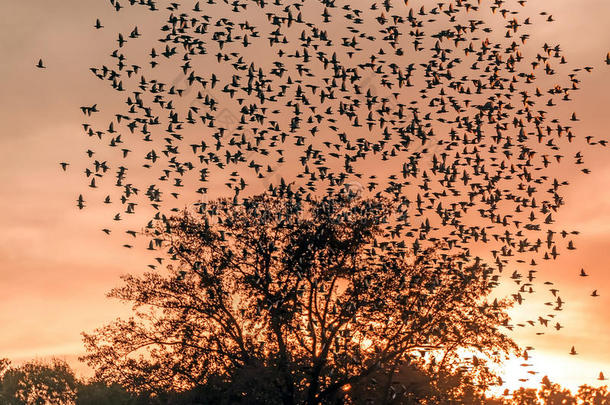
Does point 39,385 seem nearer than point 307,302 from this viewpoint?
No

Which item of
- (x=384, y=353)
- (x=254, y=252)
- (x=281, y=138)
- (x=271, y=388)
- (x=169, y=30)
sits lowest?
(x=271, y=388)

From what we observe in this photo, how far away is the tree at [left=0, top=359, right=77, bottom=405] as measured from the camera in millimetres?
79875

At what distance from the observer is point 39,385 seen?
8194 cm

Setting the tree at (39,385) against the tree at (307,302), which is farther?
the tree at (39,385)

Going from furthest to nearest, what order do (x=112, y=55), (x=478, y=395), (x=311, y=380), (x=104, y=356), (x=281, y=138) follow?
(x=478, y=395) → (x=104, y=356) → (x=311, y=380) → (x=281, y=138) → (x=112, y=55)

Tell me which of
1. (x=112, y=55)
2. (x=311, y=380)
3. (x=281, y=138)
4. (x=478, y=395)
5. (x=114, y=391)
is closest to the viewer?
(x=112, y=55)

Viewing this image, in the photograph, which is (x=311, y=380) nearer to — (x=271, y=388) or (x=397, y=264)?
(x=271, y=388)

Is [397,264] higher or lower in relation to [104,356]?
higher

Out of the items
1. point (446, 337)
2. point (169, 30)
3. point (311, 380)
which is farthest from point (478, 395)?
point (169, 30)

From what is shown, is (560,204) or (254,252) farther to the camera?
(254,252)

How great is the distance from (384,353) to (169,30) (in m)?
18.6

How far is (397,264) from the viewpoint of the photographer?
124ft

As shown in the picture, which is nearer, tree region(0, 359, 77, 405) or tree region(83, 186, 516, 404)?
tree region(83, 186, 516, 404)

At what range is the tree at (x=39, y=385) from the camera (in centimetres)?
7988
